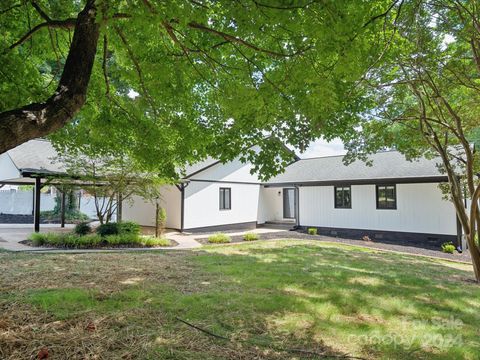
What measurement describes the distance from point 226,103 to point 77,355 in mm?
4114

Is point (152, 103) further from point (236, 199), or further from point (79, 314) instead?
point (236, 199)

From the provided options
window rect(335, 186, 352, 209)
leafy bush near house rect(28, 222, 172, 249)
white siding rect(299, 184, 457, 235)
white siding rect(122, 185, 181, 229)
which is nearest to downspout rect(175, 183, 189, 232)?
white siding rect(122, 185, 181, 229)

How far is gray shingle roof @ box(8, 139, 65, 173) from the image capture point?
39.9 feet

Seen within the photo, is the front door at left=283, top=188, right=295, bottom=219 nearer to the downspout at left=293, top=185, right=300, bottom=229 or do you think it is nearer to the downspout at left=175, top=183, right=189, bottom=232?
the downspout at left=293, top=185, right=300, bottom=229

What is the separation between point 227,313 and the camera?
3.96m

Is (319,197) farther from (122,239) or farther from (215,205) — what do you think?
(122,239)

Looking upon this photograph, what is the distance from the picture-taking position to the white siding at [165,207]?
16406 mm

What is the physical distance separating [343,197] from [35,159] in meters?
14.8

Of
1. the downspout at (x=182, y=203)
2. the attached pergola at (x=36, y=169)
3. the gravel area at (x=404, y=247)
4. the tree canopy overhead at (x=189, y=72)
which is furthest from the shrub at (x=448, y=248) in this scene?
the attached pergola at (x=36, y=169)

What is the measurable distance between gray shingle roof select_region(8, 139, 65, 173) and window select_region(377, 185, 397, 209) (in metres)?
14.6

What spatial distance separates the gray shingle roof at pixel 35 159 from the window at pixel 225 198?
8211 mm

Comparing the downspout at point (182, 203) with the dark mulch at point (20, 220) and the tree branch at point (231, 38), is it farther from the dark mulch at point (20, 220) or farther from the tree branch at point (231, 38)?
the tree branch at point (231, 38)

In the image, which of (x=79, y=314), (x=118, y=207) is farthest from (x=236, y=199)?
(x=79, y=314)

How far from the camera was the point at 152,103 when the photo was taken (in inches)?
245
